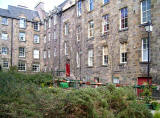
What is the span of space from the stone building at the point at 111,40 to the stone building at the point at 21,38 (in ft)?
41.1

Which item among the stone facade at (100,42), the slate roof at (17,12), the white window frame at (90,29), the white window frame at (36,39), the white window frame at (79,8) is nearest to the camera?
the stone facade at (100,42)

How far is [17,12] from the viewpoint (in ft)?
127

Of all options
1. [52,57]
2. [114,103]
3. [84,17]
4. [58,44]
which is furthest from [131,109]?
[52,57]

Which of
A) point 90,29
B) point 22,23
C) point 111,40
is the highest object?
point 22,23

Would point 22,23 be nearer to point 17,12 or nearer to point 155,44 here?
point 17,12

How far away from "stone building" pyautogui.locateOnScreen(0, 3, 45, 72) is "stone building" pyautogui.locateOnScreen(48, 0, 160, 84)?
494 inches

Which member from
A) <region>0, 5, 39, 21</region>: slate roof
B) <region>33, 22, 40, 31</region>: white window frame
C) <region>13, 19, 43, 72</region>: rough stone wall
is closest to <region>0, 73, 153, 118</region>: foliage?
<region>13, 19, 43, 72</region>: rough stone wall

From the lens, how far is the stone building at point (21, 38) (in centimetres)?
3569

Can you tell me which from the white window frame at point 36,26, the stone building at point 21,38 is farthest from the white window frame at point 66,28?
the white window frame at point 36,26

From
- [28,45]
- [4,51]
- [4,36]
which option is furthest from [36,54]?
[4,36]

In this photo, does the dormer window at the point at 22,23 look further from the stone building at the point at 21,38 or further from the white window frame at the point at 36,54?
the white window frame at the point at 36,54

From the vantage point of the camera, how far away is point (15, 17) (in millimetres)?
37219

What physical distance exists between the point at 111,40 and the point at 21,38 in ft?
80.1

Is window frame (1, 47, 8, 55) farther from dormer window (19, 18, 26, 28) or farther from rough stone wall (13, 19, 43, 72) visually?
dormer window (19, 18, 26, 28)
